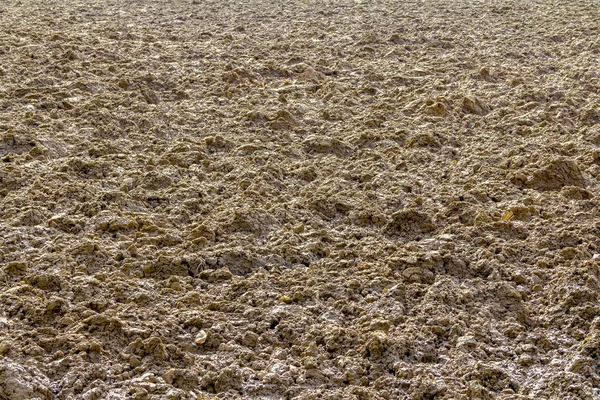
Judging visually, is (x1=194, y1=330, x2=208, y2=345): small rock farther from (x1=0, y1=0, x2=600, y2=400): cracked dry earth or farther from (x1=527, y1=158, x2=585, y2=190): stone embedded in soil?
(x1=527, y1=158, x2=585, y2=190): stone embedded in soil

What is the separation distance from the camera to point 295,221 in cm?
294

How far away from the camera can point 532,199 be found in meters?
3.12

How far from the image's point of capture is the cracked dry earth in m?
2.15

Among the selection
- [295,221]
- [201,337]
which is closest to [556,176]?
[295,221]

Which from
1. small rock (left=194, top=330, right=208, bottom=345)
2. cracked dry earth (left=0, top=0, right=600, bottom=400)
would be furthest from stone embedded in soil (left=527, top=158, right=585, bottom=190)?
small rock (left=194, top=330, right=208, bottom=345)

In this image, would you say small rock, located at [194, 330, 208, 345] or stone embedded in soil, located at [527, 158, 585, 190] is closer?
small rock, located at [194, 330, 208, 345]

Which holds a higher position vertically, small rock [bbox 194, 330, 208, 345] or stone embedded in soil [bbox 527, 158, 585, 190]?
small rock [bbox 194, 330, 208, 345]

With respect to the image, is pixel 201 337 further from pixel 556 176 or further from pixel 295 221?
pixel 556 176

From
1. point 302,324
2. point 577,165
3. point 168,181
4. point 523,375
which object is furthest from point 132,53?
A: point 523,375

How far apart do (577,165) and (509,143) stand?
374mm

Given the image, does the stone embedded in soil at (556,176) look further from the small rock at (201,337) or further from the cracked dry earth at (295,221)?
the small rock at (201,337)

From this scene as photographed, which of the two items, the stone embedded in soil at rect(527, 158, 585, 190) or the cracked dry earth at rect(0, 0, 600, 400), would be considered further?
the stone embedded in soil at rect(527, 158, 585, 190)

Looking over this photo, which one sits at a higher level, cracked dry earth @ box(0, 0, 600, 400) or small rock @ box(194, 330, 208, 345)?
small rock @ box(194, 330, 208, 345)

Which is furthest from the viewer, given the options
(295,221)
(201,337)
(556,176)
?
(556,176)
